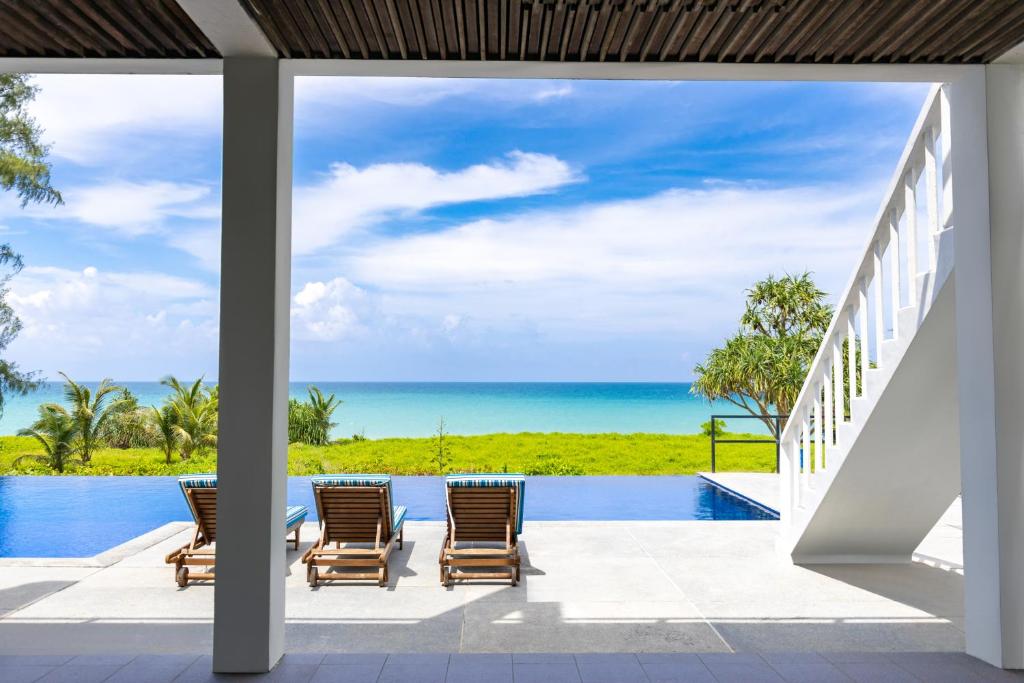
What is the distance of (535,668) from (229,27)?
3.44 meters

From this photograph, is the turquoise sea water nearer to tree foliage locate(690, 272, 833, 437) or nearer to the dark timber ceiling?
tree foliage locate(690, 272, 833, 437)

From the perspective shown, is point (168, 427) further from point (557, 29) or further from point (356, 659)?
point (557, 29)

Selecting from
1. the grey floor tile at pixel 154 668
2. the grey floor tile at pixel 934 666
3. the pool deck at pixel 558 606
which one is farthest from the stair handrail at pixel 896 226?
the grey floor tile at pixel 154 668

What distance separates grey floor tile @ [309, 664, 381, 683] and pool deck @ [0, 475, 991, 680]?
32 centimetres

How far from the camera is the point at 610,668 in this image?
12.3 ft

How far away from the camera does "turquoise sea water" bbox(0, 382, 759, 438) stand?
4419cm

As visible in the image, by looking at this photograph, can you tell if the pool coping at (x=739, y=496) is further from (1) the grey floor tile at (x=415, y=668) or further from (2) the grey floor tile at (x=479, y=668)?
(1) the grey floor tile at (x=415, y=668)

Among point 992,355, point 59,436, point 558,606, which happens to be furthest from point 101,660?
point 59,436

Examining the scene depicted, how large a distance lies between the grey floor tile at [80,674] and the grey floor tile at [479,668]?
167 cm

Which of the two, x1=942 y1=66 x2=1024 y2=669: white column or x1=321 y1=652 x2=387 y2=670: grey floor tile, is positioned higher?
x1=942 y1=66 x2=1024 y2=669: white column

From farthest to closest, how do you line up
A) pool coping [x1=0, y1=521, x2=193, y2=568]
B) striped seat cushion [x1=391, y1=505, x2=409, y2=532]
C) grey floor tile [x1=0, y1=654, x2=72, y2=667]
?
striped seat cushion [x1=391, y1=505, x2=409, y2=532], pool coping [x1=0, y1=521, x2=193, y2=568], grey floor tile [x1=0, y1=654, x2=72, y2=667]

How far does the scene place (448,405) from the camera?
153ft

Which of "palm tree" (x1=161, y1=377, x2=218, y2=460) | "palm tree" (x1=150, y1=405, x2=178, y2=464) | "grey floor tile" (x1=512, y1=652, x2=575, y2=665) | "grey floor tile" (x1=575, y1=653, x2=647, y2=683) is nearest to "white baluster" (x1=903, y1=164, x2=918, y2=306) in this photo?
"grey floor tile" (x1=575, y1=653, x2=647, y2=683)

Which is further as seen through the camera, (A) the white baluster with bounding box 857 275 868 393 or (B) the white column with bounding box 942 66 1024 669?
(A) the white baluster with bounding box 857 275 868 393
